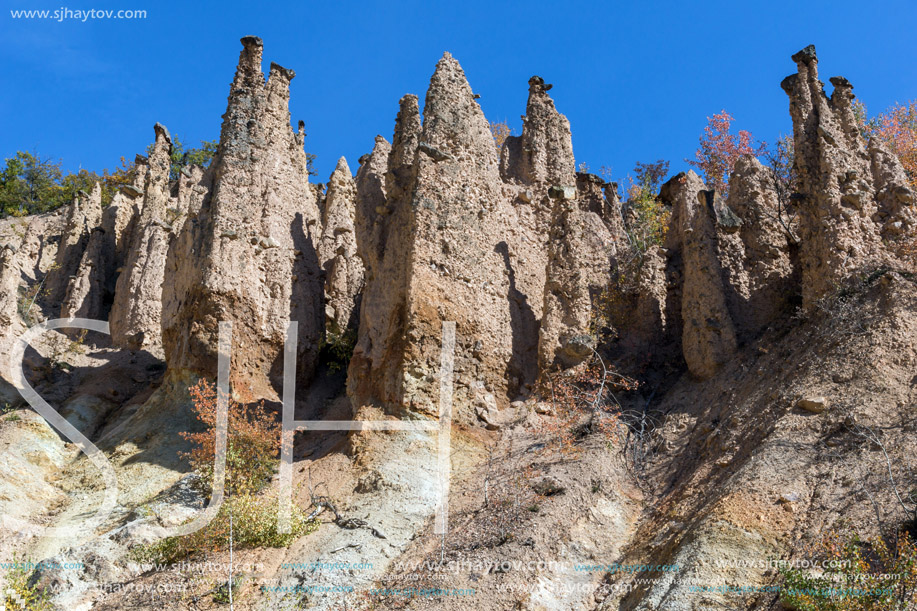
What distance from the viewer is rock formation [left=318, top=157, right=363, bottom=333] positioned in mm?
18312

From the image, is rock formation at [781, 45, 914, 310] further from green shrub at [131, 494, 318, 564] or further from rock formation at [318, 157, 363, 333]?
rock formation at [318, 157, 363, 333]

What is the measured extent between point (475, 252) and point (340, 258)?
4472 millimetres

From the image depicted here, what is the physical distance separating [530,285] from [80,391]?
9.15m

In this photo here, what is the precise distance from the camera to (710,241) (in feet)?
50.1

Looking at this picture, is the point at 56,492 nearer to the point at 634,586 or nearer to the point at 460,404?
the point at 460,404

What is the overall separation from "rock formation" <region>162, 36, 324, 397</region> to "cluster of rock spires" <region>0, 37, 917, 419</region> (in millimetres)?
39

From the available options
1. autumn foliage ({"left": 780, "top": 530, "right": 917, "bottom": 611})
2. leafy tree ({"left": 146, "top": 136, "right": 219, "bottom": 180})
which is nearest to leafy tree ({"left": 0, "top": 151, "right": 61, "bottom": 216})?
leafy tree ({"left": 146, "top": 136, "right": 219, "bottom": 180})

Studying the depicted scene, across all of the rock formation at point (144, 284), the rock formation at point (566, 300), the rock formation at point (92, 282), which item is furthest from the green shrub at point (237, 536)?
the rock formation at point (92, 282)

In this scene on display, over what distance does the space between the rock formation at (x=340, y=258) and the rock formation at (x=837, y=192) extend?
8.64m

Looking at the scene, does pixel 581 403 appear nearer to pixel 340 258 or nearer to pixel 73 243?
pixel 340 258

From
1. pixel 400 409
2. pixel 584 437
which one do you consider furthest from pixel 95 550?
pixel 584 437

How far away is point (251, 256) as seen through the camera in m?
16.8

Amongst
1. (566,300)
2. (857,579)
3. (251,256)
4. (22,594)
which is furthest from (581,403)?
(22,594)

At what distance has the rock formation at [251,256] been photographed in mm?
16172
